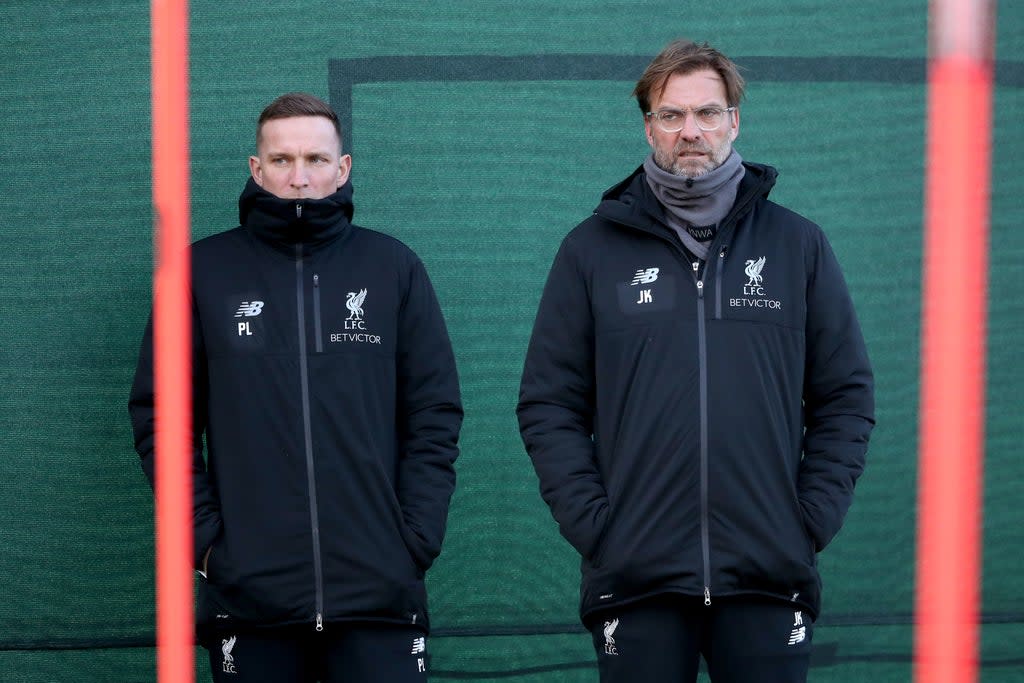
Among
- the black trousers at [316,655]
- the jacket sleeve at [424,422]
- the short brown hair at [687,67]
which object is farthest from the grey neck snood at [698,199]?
the black trousers at [316,655]

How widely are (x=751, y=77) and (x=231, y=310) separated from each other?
1.53 m

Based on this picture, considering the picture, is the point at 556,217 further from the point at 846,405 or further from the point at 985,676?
the point at 985,676

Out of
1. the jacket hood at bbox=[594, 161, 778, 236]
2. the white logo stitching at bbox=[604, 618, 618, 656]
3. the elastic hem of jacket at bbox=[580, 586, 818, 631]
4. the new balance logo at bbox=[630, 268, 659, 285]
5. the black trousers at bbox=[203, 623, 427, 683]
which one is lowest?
the black trousers at bbox=[203, 623, 427, 683]

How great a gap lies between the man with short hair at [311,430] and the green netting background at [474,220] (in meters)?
0.79

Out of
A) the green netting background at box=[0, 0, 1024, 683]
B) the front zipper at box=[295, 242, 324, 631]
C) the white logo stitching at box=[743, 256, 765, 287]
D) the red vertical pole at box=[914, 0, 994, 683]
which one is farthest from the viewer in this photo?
the green netting background at box=[0, 0, 1024, 683]

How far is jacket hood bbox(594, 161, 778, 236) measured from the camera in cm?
274

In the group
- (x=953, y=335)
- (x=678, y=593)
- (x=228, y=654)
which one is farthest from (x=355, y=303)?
(x=953, y=335)

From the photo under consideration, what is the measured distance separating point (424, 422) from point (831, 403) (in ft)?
2.44

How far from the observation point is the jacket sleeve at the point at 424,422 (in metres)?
2.94

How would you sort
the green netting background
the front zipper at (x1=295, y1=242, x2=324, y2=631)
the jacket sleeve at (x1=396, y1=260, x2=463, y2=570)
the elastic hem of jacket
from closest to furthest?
the elastic hem of jacket
the front zipper at (x1=295, y1=242, x2=324, y2=631)
the jacket sleeve at (x1=396, y1=260, x2=463, y2=570)
the green netting background

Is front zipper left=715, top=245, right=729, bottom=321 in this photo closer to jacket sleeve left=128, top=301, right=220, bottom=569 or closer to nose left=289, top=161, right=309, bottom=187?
nose left=289, top=161, right=309, bottom=187

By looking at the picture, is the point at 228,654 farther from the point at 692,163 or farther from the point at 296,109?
the point at 692,163

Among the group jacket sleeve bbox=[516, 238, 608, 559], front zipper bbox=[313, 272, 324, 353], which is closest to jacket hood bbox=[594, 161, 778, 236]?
jacket sleeve bbox=[516, 238, 608, 559]

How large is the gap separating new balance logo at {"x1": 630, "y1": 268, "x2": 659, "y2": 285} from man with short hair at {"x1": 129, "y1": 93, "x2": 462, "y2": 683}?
46cm
